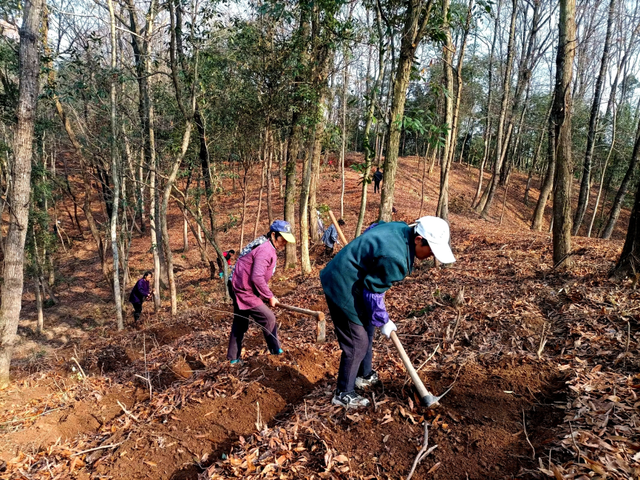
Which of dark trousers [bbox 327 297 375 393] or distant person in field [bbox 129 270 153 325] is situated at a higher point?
dark trousers [bbox 327 297 375 393]

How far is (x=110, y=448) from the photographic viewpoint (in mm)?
3443

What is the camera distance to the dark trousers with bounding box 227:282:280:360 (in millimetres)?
4637

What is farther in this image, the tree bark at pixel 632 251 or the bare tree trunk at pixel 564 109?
the bare tree trunk at pixel 564 109

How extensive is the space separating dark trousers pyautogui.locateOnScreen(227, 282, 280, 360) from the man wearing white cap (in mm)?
1481

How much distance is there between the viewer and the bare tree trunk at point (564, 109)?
5910 millimetres

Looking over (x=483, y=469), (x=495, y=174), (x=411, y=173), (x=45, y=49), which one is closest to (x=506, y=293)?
(x=483, y=469)

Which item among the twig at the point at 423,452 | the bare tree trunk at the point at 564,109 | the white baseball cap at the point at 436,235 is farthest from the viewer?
the bare tree trunk at the point at 564,109

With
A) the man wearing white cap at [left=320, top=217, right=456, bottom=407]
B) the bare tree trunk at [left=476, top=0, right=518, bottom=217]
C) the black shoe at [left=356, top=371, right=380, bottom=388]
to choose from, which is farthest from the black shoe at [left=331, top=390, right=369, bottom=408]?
the bare tree trunk at [left=476, top=0, right=518, bottom=217]

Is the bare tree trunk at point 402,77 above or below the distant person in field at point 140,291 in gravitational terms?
above

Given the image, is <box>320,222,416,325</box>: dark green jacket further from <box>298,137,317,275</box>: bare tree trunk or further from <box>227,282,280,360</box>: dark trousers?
<box>298,137,317,275</box>: bare tree trunk

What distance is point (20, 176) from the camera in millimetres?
5238

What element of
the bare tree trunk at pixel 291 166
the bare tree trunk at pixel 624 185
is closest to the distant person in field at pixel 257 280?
the bare tree trunk at pixel 291 166

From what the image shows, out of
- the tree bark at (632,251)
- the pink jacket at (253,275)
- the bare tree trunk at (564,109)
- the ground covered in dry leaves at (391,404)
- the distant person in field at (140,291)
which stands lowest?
the distant person in field at (140,291)

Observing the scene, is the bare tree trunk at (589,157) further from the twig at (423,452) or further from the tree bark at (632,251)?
the twig at (423,452)
